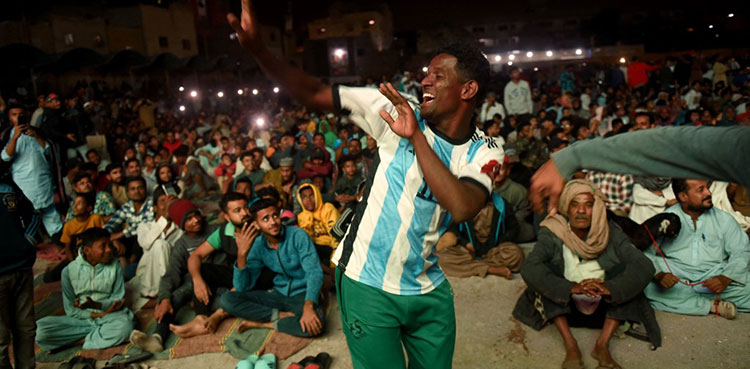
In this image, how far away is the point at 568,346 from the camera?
10.9 feet

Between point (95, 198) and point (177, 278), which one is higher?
point (95, 198)

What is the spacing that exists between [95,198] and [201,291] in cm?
325

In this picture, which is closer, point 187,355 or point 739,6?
point 187,355

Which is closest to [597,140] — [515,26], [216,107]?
[216,107]

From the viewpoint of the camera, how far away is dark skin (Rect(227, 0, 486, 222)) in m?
1.44

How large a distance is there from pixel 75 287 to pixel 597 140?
14.2 feet

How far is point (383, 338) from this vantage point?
1.74 meters

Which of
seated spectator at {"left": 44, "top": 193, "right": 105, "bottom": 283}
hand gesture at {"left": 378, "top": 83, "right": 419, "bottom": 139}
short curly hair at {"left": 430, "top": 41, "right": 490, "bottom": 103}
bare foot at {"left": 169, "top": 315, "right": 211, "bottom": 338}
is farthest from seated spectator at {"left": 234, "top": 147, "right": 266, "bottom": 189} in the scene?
hand gesture at {"left": 378, "top": 83, "right": 419, "bottom": 139}

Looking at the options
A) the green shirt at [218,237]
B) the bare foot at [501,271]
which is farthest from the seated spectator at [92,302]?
the bare foot at [501,271]

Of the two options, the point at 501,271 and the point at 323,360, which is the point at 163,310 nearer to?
the point at 323,360

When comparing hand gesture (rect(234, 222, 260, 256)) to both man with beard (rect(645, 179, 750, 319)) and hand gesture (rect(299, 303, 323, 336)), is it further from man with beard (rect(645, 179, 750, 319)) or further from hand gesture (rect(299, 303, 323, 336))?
man with beard (rect(645, 179, 750, 319))

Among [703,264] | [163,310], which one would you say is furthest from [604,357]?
[163,310]

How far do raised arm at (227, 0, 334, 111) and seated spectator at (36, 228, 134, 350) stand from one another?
3.27m

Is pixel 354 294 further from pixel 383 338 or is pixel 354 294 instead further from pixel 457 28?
pixel 457 28
